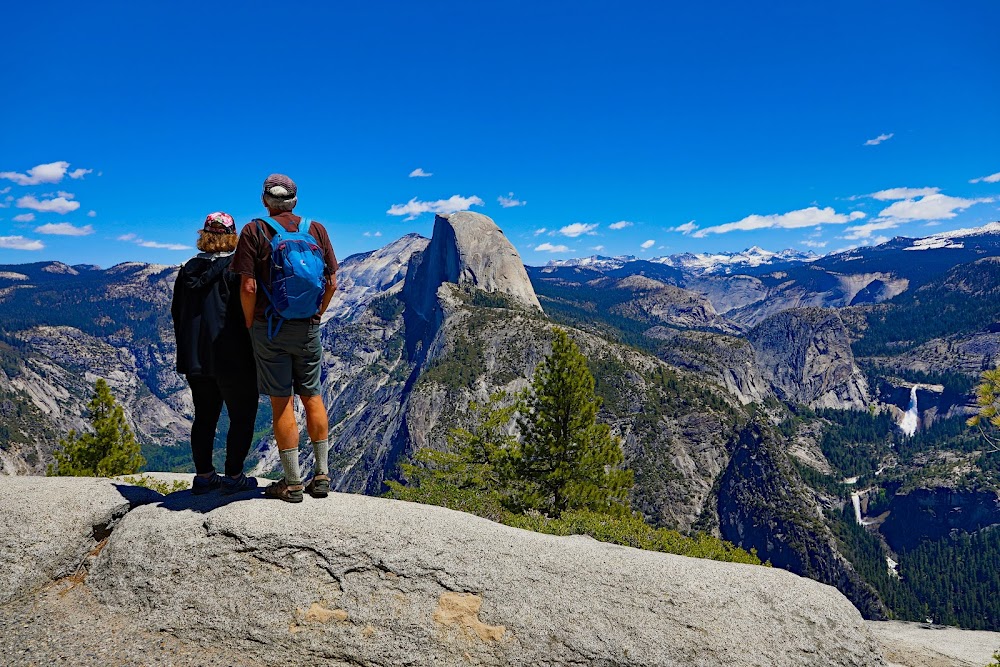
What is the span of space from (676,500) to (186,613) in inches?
5326

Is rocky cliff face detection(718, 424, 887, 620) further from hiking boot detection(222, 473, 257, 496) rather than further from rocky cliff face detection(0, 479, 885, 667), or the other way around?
hiking boot detection(222, 473, 257, 496)

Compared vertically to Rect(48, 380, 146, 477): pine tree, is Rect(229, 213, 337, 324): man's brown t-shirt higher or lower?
higher

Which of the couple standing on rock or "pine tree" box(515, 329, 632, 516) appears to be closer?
the couple standing on rock

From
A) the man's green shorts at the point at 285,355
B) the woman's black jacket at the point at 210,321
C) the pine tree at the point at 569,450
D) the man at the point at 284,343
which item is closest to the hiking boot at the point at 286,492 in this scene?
the man at the point at 284,343

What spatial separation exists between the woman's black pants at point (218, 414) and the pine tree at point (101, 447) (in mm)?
21428

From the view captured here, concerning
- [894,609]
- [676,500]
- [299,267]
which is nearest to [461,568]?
[299,267]

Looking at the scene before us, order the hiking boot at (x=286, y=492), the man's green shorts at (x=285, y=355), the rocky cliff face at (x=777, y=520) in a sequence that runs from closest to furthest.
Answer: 1. the man's green shorts at (x=285, y=355)
2. the hiking boot at (x=286, y=492)
3. the rocky cliff face at (x=777, y=520)

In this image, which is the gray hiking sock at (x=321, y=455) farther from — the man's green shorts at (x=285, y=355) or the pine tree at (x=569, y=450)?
the pine tree at (x=569, y=450)

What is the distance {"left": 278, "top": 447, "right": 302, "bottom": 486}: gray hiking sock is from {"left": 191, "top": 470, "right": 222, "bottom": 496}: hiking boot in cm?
115

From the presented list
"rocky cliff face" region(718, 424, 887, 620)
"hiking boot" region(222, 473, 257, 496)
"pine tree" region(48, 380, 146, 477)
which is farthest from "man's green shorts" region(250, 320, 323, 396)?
"rocky cliff face" region(718, 424, 887, 620)

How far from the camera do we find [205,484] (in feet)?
24.7

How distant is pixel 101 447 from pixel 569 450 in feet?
72.3

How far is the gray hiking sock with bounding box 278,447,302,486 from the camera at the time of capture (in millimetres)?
7203

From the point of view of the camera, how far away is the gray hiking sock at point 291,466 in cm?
720
